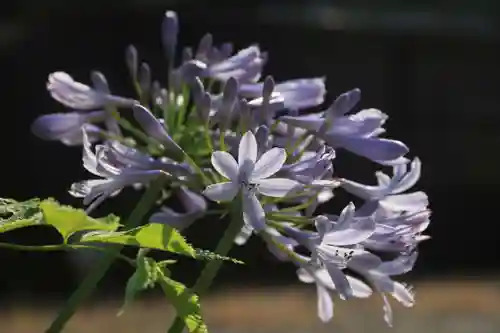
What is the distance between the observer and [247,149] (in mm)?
873

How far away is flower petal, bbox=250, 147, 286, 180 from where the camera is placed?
873mm

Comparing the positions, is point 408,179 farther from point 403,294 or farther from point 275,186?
point 275,186

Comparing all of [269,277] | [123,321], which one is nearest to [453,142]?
[269,277]

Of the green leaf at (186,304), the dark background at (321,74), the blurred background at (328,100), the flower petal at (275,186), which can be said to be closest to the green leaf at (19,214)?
the green leaf at (186,304)

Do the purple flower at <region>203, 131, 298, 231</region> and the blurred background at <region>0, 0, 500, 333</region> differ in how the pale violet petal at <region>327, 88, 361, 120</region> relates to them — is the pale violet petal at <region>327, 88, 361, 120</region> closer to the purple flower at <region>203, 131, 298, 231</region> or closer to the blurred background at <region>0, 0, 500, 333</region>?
the purple flower at <region>203, 131, 298, 231</region>

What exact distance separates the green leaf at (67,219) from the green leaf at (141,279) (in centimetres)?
4

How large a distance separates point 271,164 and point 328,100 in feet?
17.3

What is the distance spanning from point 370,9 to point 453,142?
1082mm

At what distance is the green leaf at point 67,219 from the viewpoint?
0.70 metres

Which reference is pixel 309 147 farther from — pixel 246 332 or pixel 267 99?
pixel 246 332

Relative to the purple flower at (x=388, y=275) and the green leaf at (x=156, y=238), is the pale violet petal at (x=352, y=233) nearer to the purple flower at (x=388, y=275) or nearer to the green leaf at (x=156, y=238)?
the purple flower at (x=388, y=275)

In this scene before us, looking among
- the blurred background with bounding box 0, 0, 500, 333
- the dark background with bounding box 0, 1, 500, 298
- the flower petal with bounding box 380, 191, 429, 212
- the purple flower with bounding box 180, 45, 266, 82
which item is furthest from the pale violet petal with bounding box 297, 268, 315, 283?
the dark background with bounding box 0, 1, 500, 298

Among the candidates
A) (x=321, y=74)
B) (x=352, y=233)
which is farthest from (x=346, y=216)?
(x=321, y=74)

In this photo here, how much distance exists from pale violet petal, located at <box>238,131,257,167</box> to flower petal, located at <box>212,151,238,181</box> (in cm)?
1
